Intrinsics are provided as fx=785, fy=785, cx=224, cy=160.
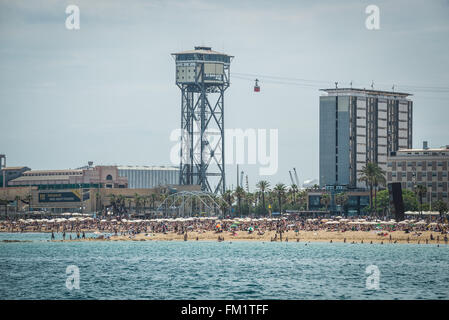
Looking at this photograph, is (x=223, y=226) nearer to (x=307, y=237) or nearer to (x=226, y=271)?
(x=307, y=237)

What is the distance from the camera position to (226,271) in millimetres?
88375

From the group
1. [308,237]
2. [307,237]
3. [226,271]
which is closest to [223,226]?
[307,237]

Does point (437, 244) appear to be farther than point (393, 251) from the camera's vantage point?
Yes

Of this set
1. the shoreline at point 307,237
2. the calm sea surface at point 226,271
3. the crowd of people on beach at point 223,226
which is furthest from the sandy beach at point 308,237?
the calm sea surface at point 226,271

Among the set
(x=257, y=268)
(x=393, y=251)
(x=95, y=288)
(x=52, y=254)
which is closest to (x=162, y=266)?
(x=257, y=268)

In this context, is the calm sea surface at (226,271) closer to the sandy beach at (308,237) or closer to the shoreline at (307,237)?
the shoreline at (307,237)

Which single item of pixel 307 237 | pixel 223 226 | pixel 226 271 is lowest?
pixel 226 271

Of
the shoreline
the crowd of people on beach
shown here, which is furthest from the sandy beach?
the crowd of people on beach

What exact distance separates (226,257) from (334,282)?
3035 cm
